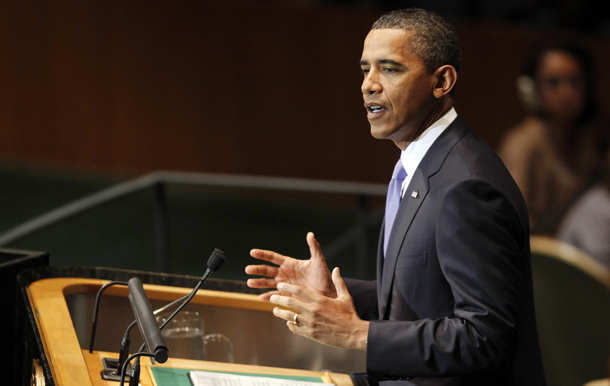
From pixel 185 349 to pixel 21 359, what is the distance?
38 cm

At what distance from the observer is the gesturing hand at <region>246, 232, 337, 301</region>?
1444mm

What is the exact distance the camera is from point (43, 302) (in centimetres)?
159

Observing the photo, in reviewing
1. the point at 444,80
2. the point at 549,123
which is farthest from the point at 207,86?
the point at 444,80

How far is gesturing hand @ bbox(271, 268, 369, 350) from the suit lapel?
0.14 m

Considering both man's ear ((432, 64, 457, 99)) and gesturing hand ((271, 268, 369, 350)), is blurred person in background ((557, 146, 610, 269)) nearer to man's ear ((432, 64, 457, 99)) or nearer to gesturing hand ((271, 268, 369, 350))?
man's ear ((432, 64, 457, 99))

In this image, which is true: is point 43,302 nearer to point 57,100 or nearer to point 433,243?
point 433,243

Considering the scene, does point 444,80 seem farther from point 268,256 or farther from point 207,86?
point 207,86

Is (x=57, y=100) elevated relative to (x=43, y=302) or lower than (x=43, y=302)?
elevated

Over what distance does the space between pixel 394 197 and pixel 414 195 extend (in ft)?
0.51

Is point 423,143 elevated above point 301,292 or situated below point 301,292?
above

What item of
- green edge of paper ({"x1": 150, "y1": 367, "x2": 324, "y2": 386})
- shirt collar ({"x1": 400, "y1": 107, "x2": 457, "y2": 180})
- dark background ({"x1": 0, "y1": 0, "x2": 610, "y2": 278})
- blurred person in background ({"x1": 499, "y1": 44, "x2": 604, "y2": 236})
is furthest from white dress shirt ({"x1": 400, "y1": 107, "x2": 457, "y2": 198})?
dark background ({"x1": 0, "y1": 0, "x2": 610, "y2": 278})

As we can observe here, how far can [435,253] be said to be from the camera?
4.04ft

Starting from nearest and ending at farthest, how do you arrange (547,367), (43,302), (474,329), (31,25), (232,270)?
(474,329), (43,302), (547,367), (232,270), (31,25)

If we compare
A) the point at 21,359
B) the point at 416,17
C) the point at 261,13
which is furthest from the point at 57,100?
the point at 416,17
